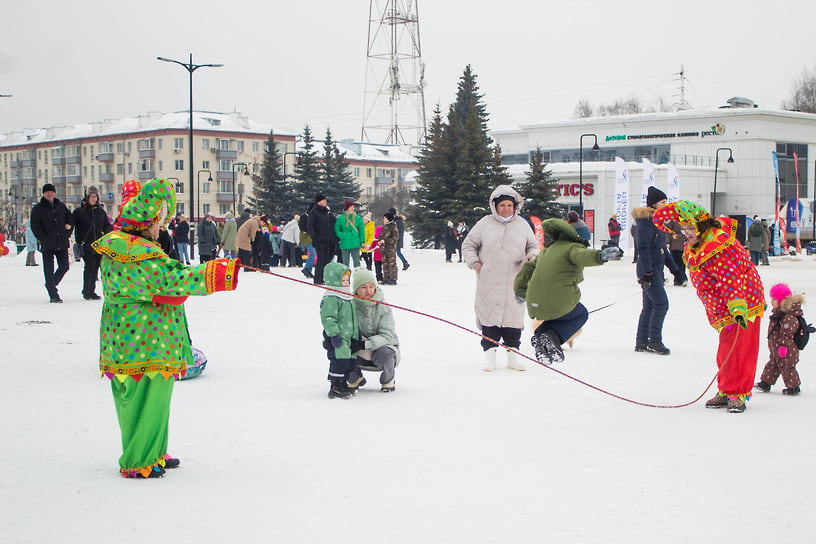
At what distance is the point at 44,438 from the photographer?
5.68m

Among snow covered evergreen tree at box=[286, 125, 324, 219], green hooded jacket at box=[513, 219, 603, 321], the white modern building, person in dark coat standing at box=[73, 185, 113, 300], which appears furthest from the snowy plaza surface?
snow covered evergreen tree at box=[286, 125, 324, 219]

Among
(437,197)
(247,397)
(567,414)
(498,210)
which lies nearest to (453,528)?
(567,414)

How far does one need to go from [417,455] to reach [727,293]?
2.76m

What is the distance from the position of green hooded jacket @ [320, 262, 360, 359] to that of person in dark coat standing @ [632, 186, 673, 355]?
3.81 meters

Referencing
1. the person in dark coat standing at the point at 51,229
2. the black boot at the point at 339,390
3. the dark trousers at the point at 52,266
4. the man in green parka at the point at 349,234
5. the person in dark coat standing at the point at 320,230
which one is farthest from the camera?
the man in green parka at the point at 349,234

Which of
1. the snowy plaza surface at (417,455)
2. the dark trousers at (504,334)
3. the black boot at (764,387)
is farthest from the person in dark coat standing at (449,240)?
the black boot at (764,387)

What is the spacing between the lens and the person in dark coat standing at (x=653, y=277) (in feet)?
31.1

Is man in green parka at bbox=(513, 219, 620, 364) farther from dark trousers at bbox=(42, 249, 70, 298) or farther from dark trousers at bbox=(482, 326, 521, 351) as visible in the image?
dark trousers at bbox=(42, 249, 70, 298)

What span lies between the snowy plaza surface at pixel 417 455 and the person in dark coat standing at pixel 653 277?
246 mm

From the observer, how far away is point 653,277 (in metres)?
9.46

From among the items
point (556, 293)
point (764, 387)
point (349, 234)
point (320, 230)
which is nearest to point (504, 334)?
point (556, 293)

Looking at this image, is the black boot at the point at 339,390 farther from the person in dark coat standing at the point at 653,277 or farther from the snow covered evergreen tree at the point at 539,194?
the snow covered evergreen tree at the point at 539,194

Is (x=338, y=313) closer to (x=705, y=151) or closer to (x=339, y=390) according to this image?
(x=339, y=390)

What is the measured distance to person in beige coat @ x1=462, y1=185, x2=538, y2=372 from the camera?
8398mm
